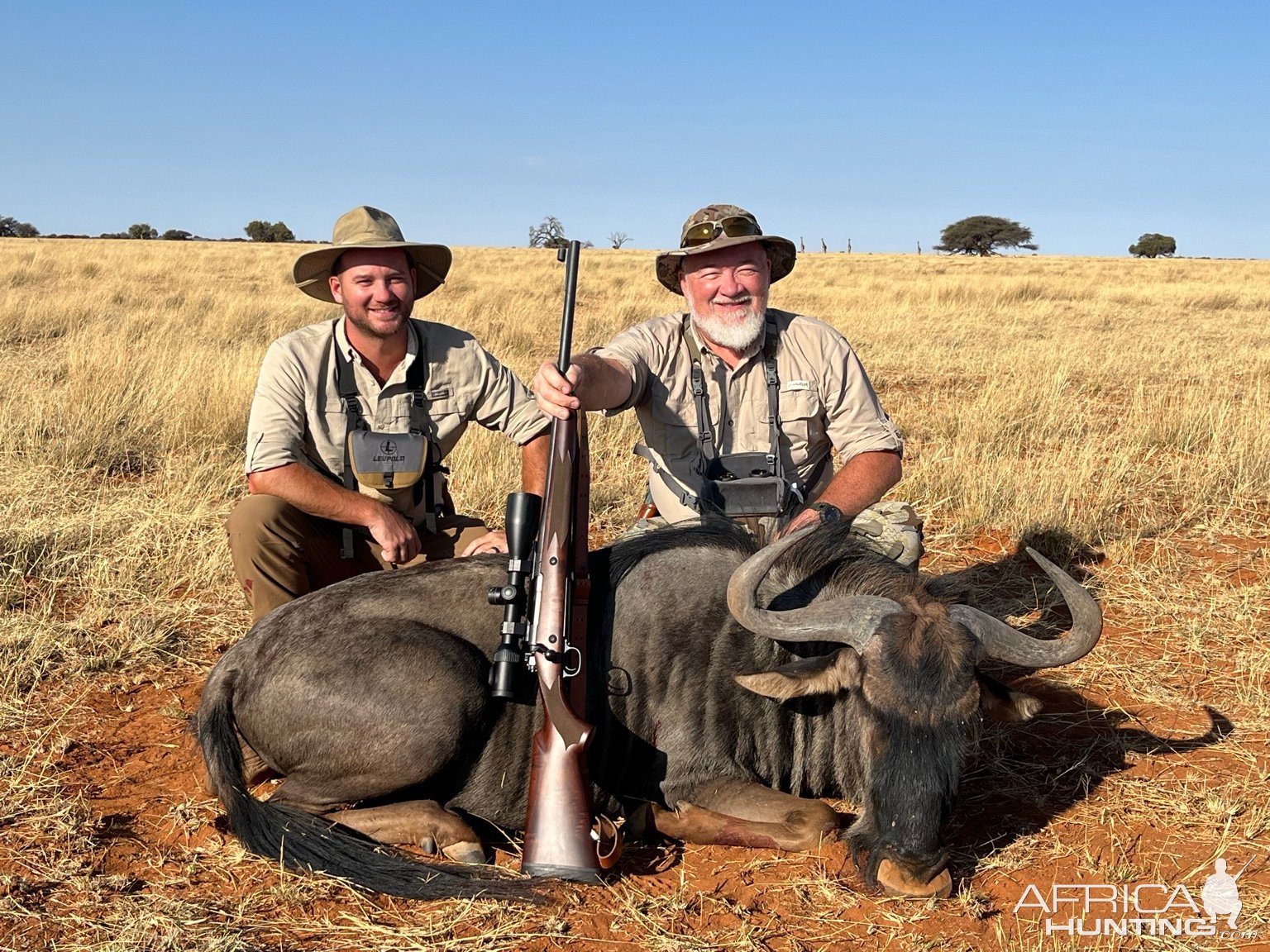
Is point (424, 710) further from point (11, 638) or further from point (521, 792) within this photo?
point (11, 638)

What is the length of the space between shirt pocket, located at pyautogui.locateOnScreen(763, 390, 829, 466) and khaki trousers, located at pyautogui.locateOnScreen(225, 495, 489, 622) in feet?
4.89

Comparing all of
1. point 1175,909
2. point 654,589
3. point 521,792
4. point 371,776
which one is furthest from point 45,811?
point 1175,909

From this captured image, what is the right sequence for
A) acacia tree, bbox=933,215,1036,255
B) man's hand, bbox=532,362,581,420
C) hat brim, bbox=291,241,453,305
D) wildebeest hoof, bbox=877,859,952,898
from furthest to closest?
acacia tree, bbox=933,215,1036,255 → hat brim, bbox=291,241,453,305 → man's hand, bbox=532,362,581,420 → wildebeest hoof, bbox=877,859,952,898

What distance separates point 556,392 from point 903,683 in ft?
5.04

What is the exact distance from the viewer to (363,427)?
4918 mm

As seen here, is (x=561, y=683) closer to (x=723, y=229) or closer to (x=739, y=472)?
(x=739, y=472)

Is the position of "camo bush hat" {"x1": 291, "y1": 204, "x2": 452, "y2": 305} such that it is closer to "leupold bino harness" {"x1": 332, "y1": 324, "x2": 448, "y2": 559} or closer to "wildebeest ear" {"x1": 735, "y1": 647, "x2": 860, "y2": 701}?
"leupold bino harness" {"x1": 332, "y1": 324, "x2": 448, "y2": 559}

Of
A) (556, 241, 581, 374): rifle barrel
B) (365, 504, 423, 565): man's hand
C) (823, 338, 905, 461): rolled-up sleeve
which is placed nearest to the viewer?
(556, 241, 581, 374): rifle barrel

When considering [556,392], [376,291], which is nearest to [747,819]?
[556,392]

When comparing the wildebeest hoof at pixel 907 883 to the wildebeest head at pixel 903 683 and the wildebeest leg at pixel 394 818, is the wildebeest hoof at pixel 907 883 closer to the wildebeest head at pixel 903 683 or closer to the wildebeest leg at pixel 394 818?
the wildebeest head at pixel 903 683

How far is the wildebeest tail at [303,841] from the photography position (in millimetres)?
3330

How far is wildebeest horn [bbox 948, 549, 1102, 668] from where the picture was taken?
3.35m

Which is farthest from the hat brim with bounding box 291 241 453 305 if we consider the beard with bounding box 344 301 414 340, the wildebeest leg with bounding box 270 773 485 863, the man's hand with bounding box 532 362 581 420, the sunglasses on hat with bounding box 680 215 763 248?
the wildebeest leg with bounding box 270 773 485 863

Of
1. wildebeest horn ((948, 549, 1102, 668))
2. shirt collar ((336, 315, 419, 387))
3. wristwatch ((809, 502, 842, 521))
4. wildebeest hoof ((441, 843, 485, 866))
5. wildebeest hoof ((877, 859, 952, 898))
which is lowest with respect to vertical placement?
wildebeest hoof ((441, 843, 485, 866))
